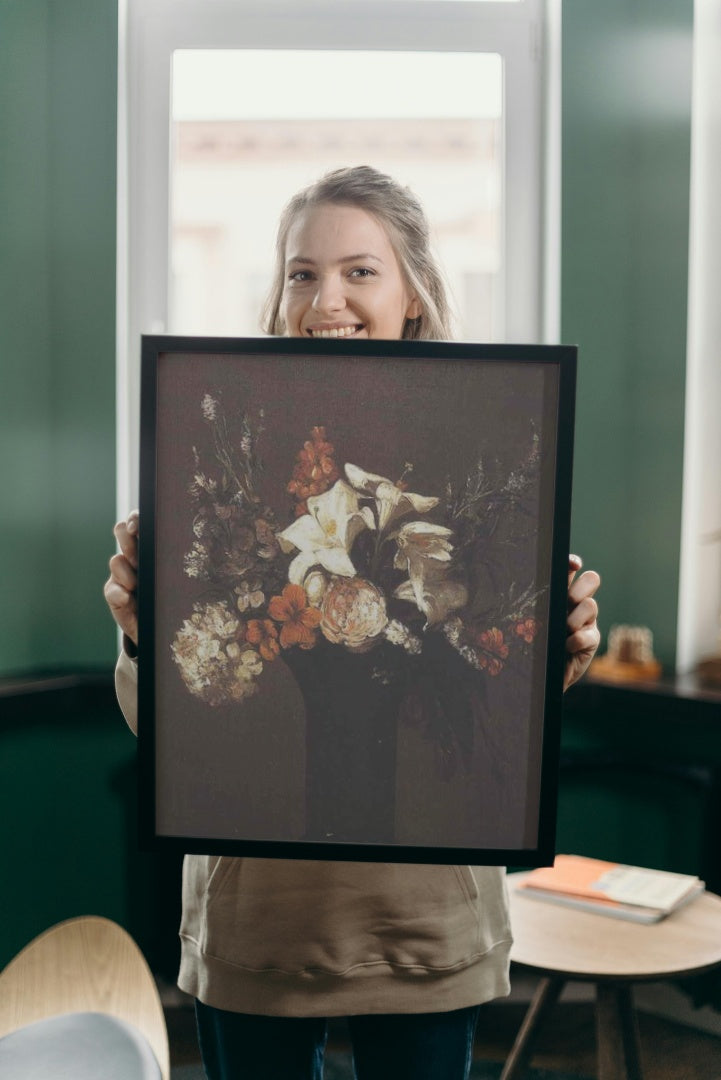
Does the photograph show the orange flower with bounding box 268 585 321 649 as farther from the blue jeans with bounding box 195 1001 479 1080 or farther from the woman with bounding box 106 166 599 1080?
the blue jeans with bounding box 195 1001 479 1080

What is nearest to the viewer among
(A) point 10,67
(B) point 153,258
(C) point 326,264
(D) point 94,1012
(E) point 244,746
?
(D) point 94,1012

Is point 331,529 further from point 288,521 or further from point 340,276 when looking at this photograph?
point 340,276

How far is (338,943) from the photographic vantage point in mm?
1061

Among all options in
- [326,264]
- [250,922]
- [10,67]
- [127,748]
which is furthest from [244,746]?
[10,67]

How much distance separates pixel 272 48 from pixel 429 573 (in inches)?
80.7

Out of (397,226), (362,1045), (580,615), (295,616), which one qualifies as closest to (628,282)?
(397,226)

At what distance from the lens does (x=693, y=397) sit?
2572mm

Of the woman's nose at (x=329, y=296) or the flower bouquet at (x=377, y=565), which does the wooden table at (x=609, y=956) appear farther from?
the woman's nose at (x=329, y=296)

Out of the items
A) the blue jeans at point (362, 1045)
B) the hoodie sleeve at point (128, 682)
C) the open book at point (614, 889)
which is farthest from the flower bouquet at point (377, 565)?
the open book at point (614, 889)

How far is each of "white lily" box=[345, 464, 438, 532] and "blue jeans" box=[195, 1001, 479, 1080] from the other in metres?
0.52

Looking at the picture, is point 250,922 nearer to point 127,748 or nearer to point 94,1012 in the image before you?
point 94,1012

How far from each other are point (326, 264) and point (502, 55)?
1.73 m

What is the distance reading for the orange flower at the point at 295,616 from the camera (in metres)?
0.98

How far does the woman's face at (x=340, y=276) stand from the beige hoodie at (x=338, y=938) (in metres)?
0.42
